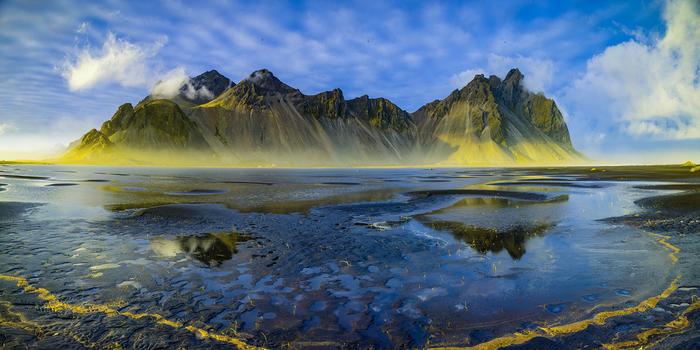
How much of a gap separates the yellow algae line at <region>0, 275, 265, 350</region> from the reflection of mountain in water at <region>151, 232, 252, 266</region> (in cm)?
467

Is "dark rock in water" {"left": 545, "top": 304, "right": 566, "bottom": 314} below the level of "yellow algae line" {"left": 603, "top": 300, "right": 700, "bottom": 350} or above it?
below

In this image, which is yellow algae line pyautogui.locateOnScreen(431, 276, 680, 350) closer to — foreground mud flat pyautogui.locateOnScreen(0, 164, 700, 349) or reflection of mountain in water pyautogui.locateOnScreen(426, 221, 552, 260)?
foreground mud flat pyautogui.locateOnScreen(0, 164, 700, 349)

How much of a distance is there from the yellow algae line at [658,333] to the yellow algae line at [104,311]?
24.9 feet

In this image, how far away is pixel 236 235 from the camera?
1994cm

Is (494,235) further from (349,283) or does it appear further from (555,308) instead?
(349,283)

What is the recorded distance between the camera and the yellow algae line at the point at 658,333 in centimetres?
788

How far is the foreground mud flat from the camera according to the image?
845 centimetres

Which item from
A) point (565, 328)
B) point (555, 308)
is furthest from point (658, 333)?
point (555, 308)

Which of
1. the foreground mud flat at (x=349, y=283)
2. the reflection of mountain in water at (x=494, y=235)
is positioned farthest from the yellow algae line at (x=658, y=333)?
the reflection of mountain in water at (x=494, y=235)

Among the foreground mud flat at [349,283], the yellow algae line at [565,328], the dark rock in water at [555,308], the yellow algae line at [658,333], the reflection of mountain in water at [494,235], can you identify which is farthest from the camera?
the reflection of mountain in water at [494,235]

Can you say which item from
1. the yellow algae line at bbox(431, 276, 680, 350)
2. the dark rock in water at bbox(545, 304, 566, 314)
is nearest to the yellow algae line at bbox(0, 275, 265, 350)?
the yellow algae line at bbox(431, 276, 680, 350)

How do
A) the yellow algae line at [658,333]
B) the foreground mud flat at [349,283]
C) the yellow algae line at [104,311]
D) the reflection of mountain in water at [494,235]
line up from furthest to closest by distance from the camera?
1. the reflection of mountain in water at [494,235]
2. the foreground mud flat at [349,283]
3. the yellow algae line at [104,311]
4. the yellow algae line at [658,333]

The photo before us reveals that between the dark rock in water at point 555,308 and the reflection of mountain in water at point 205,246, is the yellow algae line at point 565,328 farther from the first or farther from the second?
the reflection of mountain in water at point 205,246

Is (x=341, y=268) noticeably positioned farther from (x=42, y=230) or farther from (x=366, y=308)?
(x=42, y=230)
